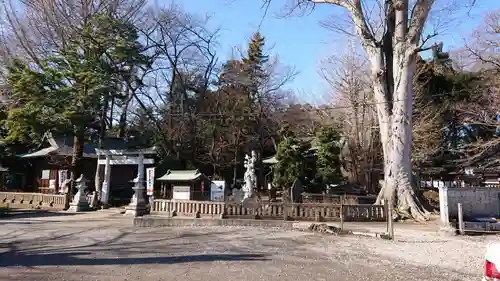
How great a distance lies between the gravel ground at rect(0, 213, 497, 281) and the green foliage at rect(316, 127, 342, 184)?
1382cm

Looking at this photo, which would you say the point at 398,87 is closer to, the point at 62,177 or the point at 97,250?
the point at 97,250

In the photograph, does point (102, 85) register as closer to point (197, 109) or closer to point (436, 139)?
point (197, 109)

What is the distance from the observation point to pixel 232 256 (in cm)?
756

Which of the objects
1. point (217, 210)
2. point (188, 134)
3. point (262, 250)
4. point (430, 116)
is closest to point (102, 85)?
point (188, 134)

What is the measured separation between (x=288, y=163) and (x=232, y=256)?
59.3ft

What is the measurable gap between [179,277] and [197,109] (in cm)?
2531

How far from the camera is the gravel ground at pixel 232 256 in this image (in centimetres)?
616

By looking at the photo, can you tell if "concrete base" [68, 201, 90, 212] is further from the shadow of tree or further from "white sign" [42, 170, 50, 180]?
the shadow of tree

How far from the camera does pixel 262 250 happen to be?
8.27 metres

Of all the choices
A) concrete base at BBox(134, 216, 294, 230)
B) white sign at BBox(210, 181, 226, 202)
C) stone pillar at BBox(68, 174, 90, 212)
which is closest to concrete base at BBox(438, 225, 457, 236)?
concrete base at BBox(134, 216, 294, 230)

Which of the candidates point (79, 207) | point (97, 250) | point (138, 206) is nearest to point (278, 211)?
point (97, 250)

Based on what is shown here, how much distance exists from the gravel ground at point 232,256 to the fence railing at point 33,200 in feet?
40.0

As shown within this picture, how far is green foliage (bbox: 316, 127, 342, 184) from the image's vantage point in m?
25.0

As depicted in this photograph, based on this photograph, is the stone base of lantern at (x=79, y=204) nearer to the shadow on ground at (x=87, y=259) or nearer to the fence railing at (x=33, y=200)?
the fence railing at (x=33, y=200)
